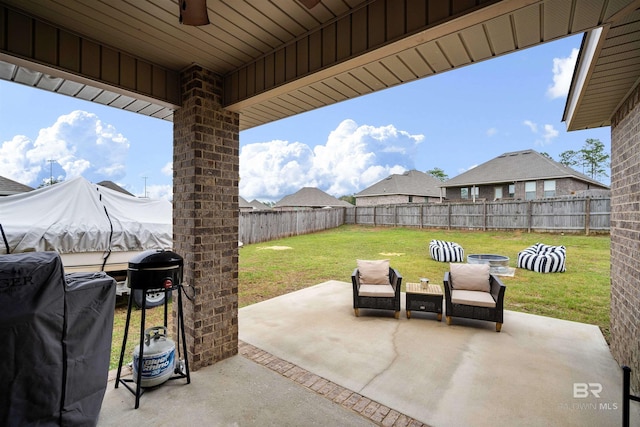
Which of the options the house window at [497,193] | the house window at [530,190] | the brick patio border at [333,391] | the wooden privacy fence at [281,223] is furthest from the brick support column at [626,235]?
the house window at [497,193]

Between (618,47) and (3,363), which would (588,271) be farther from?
(3,363)

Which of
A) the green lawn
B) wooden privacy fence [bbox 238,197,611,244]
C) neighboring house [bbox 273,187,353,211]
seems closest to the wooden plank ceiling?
the green lawn

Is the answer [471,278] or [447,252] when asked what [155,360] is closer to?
[471,278]

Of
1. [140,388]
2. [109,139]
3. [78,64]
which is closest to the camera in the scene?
[78,64]

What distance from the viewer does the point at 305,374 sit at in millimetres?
3168

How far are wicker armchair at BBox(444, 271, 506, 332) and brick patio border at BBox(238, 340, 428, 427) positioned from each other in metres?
2.38

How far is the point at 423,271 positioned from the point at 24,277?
8170mm

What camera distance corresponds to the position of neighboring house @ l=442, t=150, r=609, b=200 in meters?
18.3

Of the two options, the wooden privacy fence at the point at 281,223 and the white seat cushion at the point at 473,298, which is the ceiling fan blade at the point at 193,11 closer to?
the white seat cushion at the point at 473,298

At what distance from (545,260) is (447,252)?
2.56 metres

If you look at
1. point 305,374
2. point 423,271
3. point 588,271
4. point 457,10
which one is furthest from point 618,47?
point 588,271

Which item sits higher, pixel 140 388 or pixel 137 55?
pixel 137 55

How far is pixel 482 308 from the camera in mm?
4359

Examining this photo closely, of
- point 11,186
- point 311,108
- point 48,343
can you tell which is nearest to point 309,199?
point 11,186
